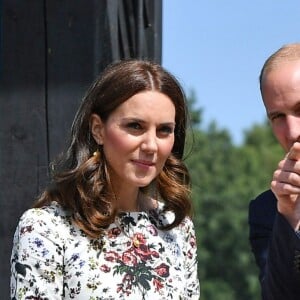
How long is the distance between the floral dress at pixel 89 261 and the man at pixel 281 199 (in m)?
0.25

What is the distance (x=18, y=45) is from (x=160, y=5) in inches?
43.8

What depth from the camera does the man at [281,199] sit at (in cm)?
228

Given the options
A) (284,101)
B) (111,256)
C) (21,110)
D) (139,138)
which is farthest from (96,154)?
(21,110)

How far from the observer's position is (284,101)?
2.45 m

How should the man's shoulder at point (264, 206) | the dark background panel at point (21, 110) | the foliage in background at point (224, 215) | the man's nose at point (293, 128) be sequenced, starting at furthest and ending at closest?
the foliage in background at point (224, 215) → the dark background panel at point (21, 110) → the man's shoulder at point (264, 206) → the man's nose at point (293, 128)

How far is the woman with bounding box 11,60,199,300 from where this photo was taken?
2.69 meters

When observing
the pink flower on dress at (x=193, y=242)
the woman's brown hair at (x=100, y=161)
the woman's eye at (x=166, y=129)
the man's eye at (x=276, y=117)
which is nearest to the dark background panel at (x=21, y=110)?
the woman's brown hair at (x=100, y=161)

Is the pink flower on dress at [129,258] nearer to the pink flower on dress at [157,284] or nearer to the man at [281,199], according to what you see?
the pink flower on dress at [157,284]

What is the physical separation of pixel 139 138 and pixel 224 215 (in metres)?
41.9

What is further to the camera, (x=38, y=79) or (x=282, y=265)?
(x=38, y=79)

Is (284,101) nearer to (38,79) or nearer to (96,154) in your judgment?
(96,154)

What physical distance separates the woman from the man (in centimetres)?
27

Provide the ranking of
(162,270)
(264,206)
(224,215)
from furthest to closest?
1. (224,215)
2. (162,270)
3. (264,206)

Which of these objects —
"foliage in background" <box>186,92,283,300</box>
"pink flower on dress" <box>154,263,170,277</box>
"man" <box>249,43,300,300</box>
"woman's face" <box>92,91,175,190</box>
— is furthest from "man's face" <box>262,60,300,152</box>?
"foliage in background" <box>186,92,283,300</box>
